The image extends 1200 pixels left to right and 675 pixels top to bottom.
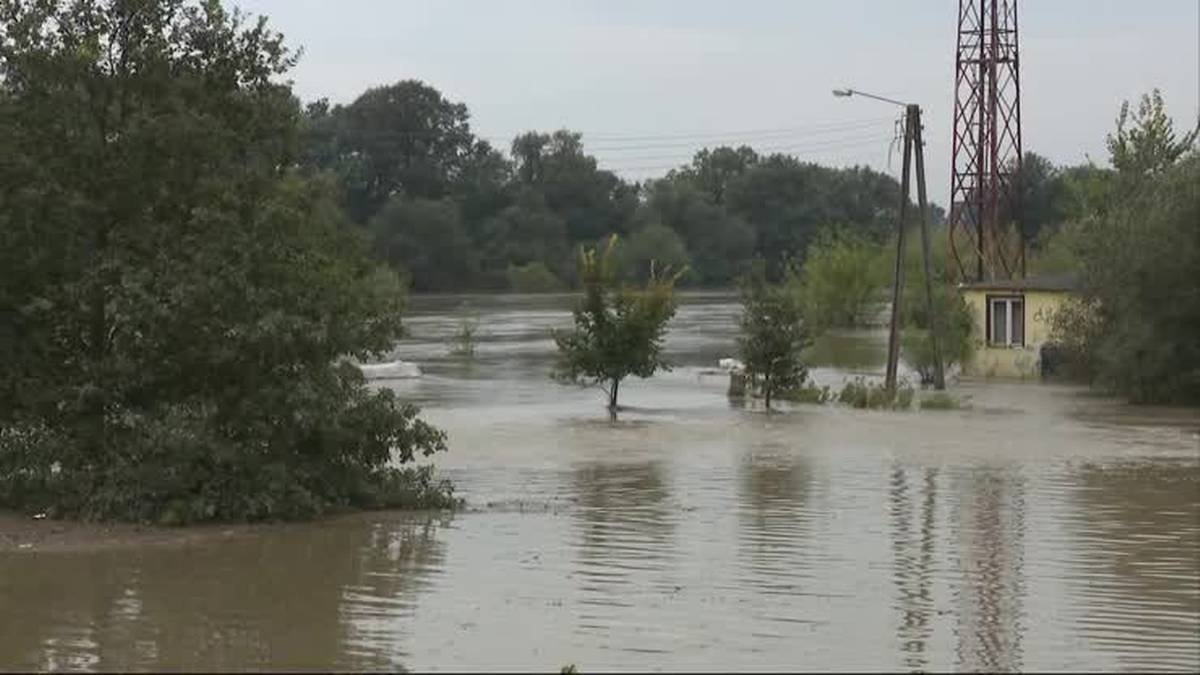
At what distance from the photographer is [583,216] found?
518ft

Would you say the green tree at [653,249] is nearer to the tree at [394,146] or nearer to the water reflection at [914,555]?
the tree at [394,146]

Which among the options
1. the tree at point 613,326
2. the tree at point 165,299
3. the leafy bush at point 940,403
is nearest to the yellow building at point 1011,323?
the leafy bush at point 940,403

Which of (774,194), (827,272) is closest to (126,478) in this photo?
(827,272)

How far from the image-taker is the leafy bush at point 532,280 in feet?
465

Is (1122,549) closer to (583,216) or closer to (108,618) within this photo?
(108,618)

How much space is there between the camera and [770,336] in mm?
35938

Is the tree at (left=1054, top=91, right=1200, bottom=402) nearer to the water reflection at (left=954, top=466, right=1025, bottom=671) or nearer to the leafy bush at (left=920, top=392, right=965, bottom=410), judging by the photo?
the leafy bush at (left=920, top=392, right=965, bottom=410)

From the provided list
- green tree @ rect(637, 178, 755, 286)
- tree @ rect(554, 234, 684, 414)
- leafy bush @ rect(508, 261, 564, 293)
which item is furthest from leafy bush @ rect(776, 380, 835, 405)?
green tree @ rect(637, 178, 755, 286)

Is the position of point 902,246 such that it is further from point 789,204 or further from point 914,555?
point 789,204

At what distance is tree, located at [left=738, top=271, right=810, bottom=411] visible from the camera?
118ft

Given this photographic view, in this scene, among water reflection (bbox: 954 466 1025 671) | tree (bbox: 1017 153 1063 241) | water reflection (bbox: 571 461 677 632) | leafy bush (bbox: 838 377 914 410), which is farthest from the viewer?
tree (bbox: 1017 153 1063 241)

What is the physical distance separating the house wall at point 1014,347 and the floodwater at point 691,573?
18066 millimetres

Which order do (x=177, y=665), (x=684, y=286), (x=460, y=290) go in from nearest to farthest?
(x=177, y=665) → (x=460, y=290) → (x=684, y=286)

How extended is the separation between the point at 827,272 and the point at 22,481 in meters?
60.1
